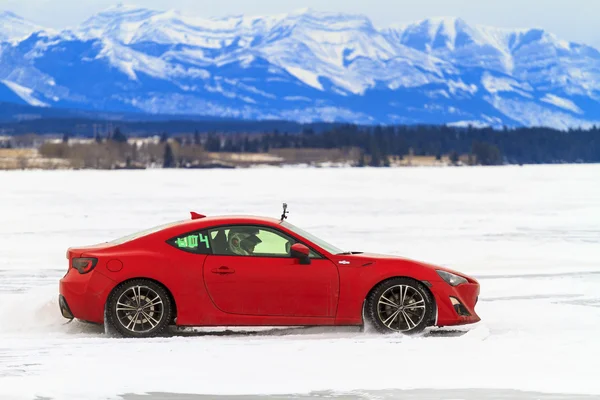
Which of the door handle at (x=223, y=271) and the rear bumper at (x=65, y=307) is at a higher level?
the door handle at (x=223, y=271)

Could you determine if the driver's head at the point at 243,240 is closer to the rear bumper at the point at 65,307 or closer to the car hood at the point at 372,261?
the car hood at the point at 372,261

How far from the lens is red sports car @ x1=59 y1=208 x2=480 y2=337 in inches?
415

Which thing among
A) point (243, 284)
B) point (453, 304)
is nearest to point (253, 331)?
point (243, 284)

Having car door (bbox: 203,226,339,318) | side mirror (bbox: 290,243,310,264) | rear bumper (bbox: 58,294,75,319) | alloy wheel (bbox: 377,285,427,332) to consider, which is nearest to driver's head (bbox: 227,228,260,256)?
car door (bbox: 203,226,339,318)

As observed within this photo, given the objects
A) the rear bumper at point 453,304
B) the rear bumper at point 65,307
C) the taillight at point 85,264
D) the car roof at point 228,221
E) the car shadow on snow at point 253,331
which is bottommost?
the car shadow on snow at point 253,331

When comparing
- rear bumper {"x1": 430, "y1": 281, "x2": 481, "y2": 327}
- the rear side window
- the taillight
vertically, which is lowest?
rear bumper {"x1": 430, "y1": 281, "x2": 481, "y2": 327}

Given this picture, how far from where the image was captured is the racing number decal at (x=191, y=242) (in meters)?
10.8

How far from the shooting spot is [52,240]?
26.7 m

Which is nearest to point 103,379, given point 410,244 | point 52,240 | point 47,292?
point 47,292

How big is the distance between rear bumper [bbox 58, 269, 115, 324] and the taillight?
5cm

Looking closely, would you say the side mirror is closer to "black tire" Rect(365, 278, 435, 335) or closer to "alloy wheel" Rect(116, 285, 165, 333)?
"black tire" Rect(365, 278, 435, 335)

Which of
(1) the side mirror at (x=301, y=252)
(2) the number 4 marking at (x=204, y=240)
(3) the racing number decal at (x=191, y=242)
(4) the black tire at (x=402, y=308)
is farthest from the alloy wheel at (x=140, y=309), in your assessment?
(4) the black tire at (x=402, y=308)

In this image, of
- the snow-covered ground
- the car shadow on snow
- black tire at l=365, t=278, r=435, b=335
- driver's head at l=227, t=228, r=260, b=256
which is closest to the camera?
the snow-covered ground

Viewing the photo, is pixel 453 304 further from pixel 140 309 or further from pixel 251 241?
pixel 140 309
